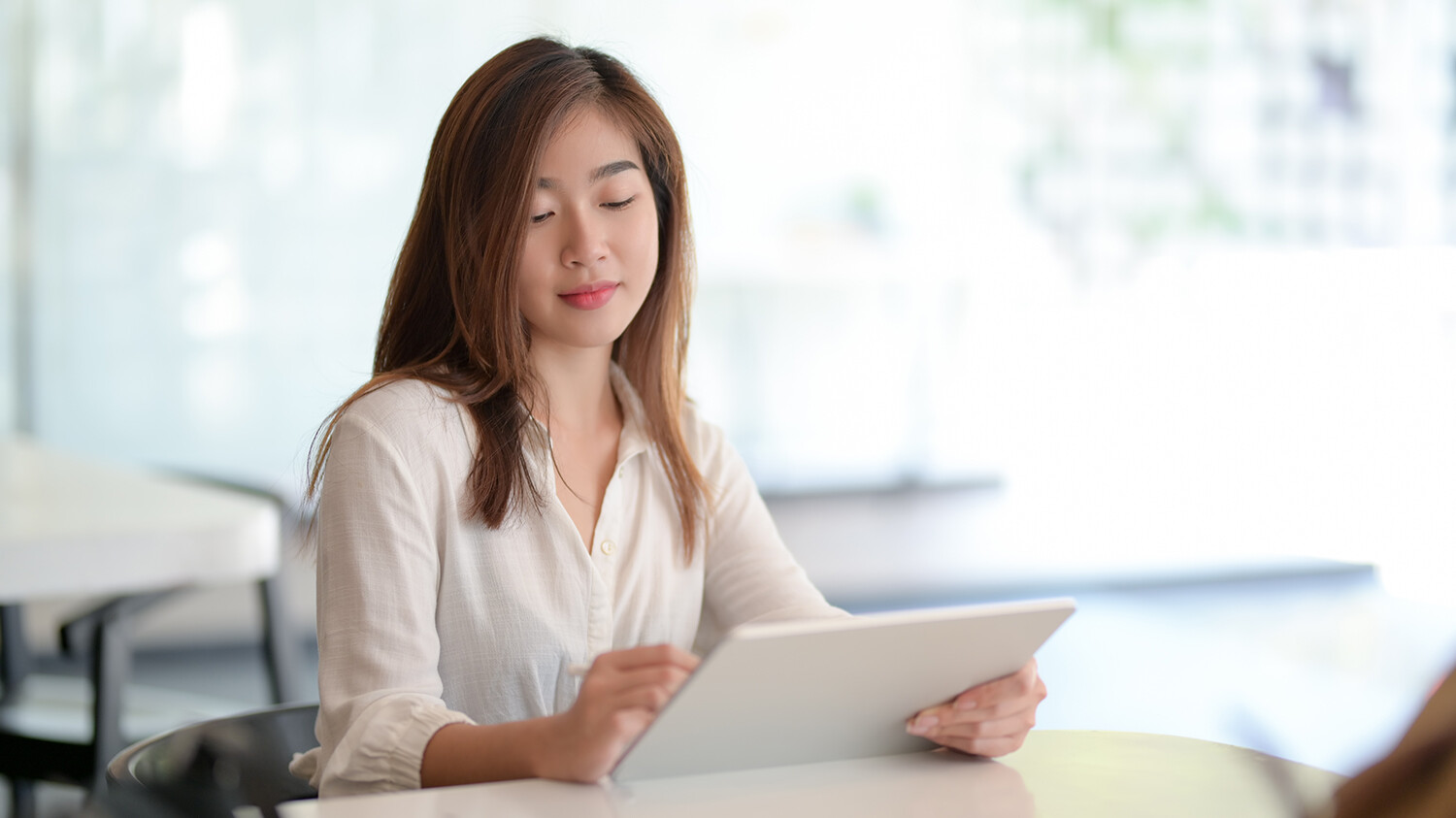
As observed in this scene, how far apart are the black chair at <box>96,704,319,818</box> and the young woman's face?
1.42ft

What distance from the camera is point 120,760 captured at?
102 centimetres

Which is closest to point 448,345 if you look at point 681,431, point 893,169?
point 681,431

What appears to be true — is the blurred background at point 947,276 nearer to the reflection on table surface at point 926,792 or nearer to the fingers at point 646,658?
the reflection on table surface at point 926,792

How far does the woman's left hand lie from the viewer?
930 millimetres

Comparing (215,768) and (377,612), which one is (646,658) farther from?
(215,768)

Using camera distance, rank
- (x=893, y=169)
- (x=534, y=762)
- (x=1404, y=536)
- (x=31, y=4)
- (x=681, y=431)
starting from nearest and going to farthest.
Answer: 1. (x=534, y=762)
2. (x=681, y=431)
3. (x=31, y=4)
4. (x=893, y=169)
5. (x=1404, y=536)

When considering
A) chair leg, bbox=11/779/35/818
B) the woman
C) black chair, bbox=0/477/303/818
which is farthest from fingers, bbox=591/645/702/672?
chair leg, bbox=11/779/35/818

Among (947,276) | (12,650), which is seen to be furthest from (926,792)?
(947,276)

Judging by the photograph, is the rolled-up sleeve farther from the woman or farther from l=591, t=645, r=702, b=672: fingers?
l=591, t=645, r=702, b=672: fingers

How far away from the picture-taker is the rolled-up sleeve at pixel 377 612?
3.24 ft

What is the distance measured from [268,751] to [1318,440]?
4.75 m

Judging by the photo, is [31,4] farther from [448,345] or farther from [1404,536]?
[1404,536]

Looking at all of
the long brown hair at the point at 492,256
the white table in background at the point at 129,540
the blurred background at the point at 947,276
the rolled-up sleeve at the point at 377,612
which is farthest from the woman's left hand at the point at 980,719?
the blurred background at the point at 947,276

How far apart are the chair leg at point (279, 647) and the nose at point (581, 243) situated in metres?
0.96
